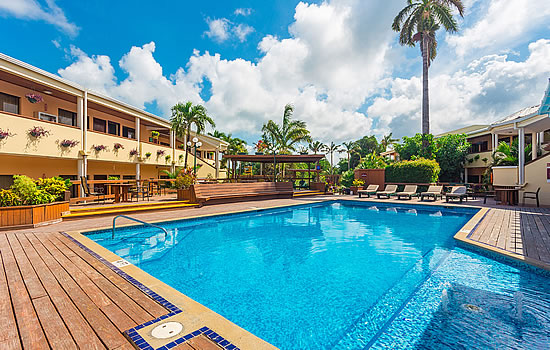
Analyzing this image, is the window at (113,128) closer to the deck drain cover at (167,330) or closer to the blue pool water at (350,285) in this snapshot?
the blue pool water at (350,285)

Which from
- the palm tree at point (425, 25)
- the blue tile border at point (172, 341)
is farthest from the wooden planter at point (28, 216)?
the palm tree at point (425, 25)

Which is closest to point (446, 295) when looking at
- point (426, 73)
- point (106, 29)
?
point (106, 29)

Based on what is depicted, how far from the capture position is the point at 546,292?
373 cm

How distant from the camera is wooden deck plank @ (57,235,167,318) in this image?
2623 millimetres

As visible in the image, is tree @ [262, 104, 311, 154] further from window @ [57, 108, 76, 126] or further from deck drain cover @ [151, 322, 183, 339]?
deck drain cover @ [151, 322, 183, 339]

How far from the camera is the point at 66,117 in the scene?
14023 mm

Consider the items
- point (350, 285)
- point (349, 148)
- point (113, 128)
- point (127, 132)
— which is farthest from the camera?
point (349, 148)

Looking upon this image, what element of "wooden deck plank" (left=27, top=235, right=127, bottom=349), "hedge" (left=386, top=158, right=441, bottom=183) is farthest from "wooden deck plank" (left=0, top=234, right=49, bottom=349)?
"hedge" (left=386, top=158, right=441, bottom=183)

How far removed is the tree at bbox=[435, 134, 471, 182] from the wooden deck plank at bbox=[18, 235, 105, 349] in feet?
87.4

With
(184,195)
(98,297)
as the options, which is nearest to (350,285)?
(98,297)

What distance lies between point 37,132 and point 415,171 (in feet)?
72.0

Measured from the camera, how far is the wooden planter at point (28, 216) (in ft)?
20.8

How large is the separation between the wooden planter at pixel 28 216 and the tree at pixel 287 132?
1611cm

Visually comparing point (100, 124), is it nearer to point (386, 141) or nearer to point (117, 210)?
point (117, 210)
